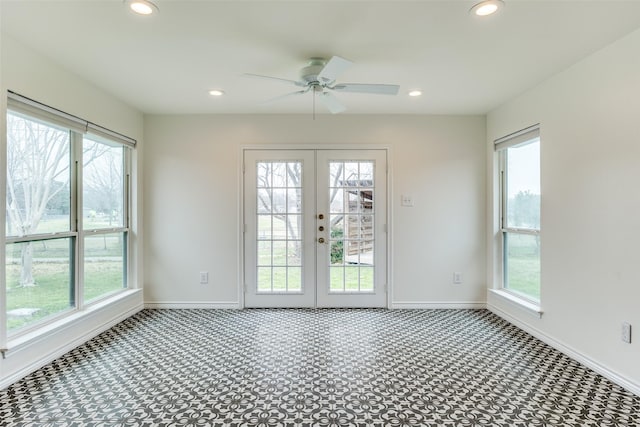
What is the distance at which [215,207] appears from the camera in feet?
13.2

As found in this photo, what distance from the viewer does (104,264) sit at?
347 cm

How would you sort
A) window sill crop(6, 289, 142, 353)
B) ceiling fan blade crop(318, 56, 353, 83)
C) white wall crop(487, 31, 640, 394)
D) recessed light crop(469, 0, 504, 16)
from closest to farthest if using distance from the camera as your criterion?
recessed light crop(469, 0, 504, 16)
ceiling fan blade crop(318, 56, 353, 83)
white wall crop(487, 31, 640, 394)
window sill crop(6, 289, 142, 353)

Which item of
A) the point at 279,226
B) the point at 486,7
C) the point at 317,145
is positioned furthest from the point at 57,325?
the point at 486,7

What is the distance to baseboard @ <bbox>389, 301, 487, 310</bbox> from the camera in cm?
403

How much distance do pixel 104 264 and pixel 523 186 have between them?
4.44m

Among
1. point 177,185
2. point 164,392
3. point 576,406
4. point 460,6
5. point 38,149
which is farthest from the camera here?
point 177,185

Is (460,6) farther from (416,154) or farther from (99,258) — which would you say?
(99,258)

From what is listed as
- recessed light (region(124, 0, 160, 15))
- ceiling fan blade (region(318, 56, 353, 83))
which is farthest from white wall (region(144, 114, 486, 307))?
recessed light (region(124, 0, 160, 15))

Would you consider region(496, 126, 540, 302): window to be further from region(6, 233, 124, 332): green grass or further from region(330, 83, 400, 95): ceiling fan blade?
region(6, 233, 124, 332): green grass

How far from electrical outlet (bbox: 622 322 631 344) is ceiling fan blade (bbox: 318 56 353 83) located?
100 inches

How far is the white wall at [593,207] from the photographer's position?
223 cm

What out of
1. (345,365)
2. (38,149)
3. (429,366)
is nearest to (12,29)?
(38,149)

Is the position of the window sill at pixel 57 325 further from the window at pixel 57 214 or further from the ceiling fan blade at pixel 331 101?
the ceiling fan blade at pixel 331 101

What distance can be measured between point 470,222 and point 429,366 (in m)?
2.08
